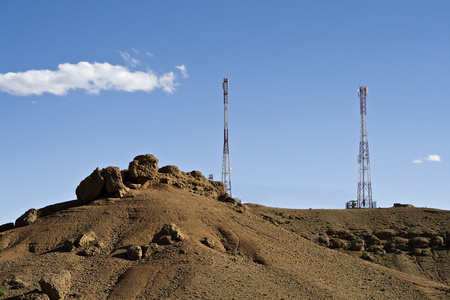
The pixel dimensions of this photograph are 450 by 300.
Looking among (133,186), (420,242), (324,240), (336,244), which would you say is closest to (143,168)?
(133,186)

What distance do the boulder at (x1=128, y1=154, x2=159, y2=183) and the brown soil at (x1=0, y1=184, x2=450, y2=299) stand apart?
130 centimetres

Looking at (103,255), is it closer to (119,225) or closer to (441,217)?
(119,225)

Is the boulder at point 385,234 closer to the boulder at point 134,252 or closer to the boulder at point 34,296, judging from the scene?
the boulder at point 134,252

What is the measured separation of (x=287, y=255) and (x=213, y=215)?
6790 mm

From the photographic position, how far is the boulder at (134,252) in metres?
37.7

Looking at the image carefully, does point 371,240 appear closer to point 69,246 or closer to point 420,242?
point 420,242

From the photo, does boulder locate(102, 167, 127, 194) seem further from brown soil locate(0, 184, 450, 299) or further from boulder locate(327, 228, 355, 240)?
boulder locate(327, 228, 355, 240)

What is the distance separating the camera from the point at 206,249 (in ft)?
131

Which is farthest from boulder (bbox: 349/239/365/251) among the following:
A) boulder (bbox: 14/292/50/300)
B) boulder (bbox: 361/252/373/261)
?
boulder (bbox: 14/292/50/300)

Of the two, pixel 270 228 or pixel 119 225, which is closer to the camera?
pixel 119 225

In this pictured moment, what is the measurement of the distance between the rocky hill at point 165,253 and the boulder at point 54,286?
2.3 inches

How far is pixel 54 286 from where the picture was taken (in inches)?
1277

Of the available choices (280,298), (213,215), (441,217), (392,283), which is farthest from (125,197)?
(441,217)

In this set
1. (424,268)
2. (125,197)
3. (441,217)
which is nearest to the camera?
(125,197)
